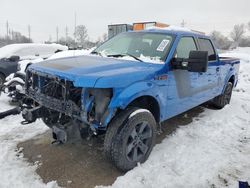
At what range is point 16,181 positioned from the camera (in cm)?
330

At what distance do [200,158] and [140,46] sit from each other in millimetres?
2037

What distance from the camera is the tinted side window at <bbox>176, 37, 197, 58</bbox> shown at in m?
4.39

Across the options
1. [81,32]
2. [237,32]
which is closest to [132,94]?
[81,32]

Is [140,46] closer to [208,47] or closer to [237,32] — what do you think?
[208,47]

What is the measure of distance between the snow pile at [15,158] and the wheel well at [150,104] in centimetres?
157

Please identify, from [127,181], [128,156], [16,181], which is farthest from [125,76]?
[16,181]

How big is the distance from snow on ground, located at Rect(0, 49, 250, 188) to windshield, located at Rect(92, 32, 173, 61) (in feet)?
5.03

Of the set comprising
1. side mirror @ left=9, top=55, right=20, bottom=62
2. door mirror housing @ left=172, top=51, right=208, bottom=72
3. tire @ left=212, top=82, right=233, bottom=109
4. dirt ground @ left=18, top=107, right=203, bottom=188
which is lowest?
dirt ground @ left=18, top=107, right=203, bottom=188

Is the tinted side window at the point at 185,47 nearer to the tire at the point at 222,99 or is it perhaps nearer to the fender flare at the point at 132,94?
the fender flare at the point at 132,94

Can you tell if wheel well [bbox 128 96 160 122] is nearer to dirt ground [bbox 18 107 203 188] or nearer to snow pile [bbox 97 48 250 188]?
snow pile [bbox 97 48 250 188]

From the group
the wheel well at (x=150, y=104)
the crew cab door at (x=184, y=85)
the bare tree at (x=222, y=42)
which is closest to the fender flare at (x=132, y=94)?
the wheel well at (x=150, y=104)

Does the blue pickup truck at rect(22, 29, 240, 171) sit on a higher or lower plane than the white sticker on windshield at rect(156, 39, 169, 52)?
lower

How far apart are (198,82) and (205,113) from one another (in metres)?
1.73

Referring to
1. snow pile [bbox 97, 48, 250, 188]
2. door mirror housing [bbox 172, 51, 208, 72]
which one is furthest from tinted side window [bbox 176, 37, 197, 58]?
snow pile [bbox 97, 48, 250, 188]
